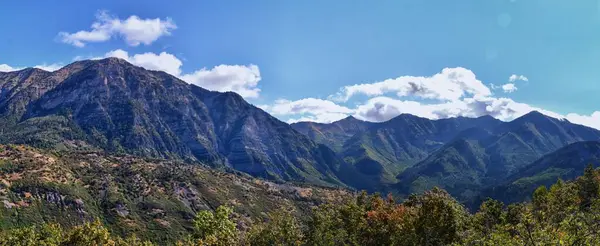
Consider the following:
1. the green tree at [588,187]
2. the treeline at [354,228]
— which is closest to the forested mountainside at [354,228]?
the treeline at [354,228]

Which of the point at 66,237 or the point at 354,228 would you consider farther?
the point at 354,228

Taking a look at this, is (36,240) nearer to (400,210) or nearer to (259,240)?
(259,240)

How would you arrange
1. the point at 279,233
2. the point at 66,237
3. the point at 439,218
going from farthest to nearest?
the point at 66,237 → the point at 279,233 → the point at 439,218

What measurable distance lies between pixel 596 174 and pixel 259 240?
435 ft

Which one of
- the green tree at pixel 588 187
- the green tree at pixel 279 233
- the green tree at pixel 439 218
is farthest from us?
the green tree at pixel 588 187

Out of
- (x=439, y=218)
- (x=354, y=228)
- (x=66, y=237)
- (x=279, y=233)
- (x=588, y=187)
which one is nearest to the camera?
(x=439, y=218)

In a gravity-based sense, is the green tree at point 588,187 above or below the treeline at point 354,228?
above

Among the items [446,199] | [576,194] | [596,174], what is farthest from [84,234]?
[596,174]

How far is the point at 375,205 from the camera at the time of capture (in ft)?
327

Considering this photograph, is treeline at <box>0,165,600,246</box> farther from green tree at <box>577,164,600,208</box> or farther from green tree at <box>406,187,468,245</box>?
green tree at <box>577,164,600,208</box>

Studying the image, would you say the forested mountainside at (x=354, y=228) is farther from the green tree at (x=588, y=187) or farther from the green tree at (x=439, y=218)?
the green tree at (x=588, y=187)

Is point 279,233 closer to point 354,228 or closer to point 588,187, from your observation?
point 354,228

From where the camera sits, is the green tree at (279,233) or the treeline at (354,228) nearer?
the treeline at (354,228)

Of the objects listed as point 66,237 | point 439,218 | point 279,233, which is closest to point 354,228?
point 279,233
